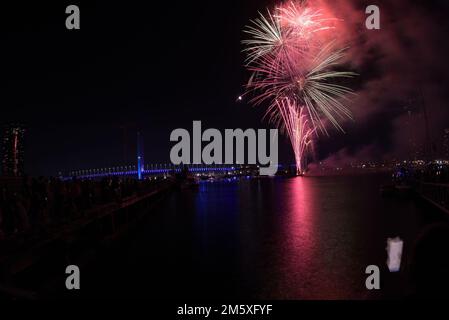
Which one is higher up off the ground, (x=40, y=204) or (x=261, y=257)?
(x=40, y=204)

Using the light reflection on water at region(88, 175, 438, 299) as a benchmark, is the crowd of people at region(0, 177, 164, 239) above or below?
above

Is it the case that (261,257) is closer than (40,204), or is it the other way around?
(261,257)

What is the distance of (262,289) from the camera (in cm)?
817

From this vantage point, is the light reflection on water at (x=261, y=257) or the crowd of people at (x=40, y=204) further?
the crowd of people at (x=40, y=204)

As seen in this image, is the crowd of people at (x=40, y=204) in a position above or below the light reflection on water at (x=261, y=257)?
above

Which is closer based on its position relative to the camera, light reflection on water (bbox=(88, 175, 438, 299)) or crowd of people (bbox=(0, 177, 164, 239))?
light reflection on water (bbox=(88, 175, 438, 299))

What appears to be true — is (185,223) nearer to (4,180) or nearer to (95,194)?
(95,194)
